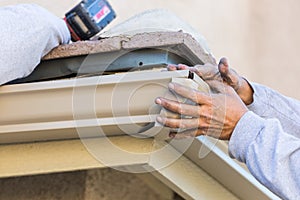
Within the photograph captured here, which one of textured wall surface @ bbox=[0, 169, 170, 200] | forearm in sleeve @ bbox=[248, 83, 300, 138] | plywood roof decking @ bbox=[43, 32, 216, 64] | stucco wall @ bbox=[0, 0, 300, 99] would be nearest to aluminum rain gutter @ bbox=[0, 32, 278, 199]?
plywood roof decking @ bbox=[43, 32, 216, 64]

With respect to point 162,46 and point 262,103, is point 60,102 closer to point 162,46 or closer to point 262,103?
point 162,46

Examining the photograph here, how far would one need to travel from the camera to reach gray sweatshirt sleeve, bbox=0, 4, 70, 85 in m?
0.81

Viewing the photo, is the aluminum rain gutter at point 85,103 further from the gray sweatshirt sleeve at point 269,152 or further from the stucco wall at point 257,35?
the stucco wall at point 257,35

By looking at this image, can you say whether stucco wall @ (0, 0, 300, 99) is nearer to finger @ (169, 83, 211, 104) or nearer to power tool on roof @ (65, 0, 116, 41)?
power tool on roof @ (65, 0, 116, 41)

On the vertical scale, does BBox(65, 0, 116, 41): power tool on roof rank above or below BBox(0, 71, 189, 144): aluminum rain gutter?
above

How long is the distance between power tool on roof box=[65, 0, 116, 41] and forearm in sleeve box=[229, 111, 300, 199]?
1.06 feet

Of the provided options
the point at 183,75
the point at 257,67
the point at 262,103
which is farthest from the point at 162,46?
the point at 257,67

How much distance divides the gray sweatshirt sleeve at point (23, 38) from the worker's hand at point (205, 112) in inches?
8.4

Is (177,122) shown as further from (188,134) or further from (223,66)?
(223,66)

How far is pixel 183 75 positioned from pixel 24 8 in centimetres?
29

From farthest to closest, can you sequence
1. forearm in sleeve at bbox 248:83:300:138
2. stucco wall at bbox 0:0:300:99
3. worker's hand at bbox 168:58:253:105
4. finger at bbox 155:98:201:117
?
stucco wall at bbox 0:0:300:99
forearm in sleeve at bbox 248:83:300:138
worker's hand at bbox 168:58:253:105
finger at bbox 155:98:201:117

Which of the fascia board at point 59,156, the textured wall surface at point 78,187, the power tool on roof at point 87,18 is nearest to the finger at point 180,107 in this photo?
the fascia board at point 59,156

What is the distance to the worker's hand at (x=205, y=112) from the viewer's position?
2.69ft

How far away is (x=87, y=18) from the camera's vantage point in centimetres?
97
